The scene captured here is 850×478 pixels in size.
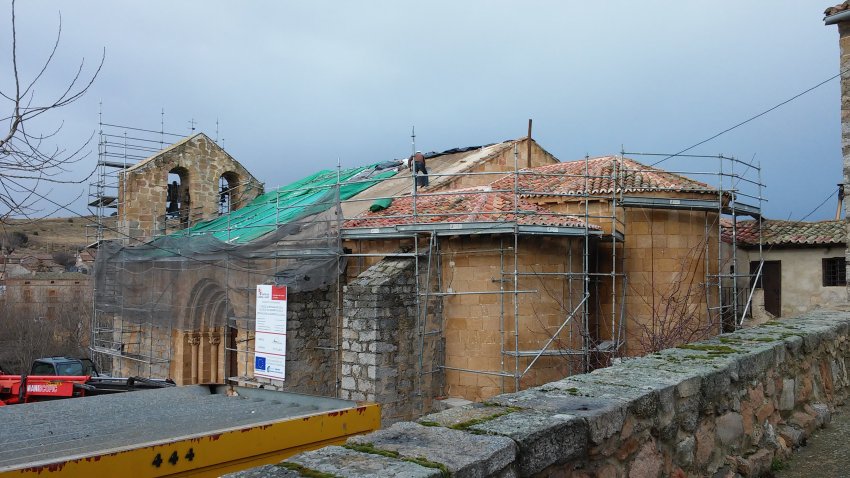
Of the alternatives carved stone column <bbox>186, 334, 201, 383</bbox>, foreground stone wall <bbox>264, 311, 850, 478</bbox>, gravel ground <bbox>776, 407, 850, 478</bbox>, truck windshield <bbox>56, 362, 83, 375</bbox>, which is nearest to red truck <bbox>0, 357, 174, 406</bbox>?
truck windshield <bbox>56, 362, 83, 375</bbox>

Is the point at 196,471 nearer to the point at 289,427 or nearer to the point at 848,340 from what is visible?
the point at 289,427

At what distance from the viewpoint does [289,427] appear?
4.87m

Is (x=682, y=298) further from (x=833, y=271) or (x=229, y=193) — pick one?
(x=229, y=193)

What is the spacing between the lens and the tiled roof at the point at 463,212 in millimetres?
10930

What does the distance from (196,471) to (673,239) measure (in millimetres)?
9768

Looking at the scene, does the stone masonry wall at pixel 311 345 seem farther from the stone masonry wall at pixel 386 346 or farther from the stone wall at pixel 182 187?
the stone wall at pixel 182 187

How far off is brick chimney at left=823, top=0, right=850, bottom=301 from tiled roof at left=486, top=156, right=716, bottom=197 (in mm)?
3189

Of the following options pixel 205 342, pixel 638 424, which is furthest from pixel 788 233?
pixel 638 424

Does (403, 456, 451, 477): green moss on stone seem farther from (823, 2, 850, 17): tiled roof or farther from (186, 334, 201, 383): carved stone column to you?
(186, 334, 201, 383): carved stone column

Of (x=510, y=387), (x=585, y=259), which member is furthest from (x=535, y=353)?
(x=585, y=259)

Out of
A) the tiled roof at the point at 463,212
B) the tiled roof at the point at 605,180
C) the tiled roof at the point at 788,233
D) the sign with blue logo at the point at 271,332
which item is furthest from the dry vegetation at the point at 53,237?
the tiled roof at the point at 788,233

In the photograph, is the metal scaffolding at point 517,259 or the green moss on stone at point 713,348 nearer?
the green moss on stone at point 713,348

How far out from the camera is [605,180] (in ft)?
40.2

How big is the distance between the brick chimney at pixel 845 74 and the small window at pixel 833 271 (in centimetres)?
709
